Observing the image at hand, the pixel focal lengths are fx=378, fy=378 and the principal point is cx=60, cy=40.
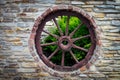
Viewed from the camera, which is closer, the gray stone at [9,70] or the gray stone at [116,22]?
the gray stone at [116,22]

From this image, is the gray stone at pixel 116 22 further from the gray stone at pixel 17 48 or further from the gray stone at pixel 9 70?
the gray stone at pixel 9 70

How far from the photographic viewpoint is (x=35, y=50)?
7.24 meters

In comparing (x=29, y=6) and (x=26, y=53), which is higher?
(x=29, y=6)

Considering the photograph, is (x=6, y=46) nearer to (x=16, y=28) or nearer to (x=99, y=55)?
(x=16, y=28)

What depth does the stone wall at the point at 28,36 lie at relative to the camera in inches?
282

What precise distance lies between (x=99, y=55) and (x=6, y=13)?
1943mm

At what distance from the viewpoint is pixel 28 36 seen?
7188mm

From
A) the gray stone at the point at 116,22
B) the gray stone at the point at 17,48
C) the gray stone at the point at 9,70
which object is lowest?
the gray stone at the point at 9,70

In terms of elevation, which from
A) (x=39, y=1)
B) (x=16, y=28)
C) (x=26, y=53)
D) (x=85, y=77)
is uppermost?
(x=39, y=1)

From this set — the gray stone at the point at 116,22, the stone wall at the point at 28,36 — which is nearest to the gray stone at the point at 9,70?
the stone wall at the point at 28,36

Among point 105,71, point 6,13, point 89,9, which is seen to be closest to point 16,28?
point 6,13

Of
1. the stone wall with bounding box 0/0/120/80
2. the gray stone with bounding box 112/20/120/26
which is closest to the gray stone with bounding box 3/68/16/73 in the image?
the stone wall with bounding box 0/0/120/80

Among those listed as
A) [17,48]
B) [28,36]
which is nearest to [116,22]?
[28,36]

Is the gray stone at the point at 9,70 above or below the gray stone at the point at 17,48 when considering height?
below
